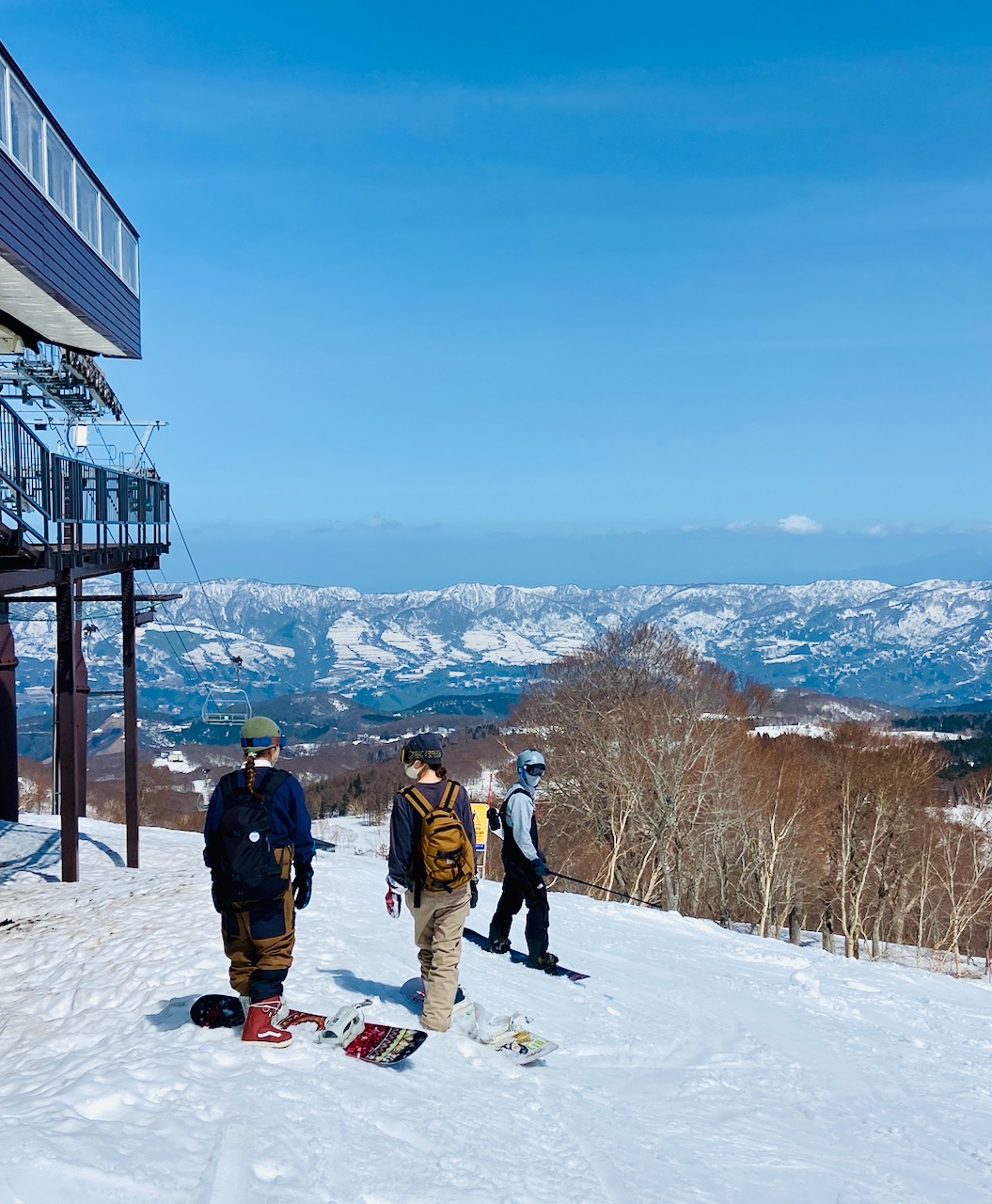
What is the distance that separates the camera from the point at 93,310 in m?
18.8

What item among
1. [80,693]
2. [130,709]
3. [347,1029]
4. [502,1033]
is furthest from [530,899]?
[80,693]

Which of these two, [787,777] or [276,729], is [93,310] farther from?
[787,777]

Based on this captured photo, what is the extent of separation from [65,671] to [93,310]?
707 cm

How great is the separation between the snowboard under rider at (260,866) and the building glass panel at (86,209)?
14.5 meters

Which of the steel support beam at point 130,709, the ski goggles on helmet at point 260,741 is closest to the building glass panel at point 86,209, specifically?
the steel support beam at point 130,709

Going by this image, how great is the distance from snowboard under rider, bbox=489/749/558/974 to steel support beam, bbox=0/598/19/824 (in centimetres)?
1831

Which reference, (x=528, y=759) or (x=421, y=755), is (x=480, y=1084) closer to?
(x=421, y=755)

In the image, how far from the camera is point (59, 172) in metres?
16.7

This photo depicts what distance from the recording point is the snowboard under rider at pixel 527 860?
33.8 feet

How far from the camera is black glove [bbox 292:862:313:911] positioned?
6.75 m

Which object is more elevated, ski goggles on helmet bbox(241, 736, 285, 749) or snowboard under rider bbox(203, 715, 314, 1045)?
ski goggles on helmet bbox(241, 736, 285, 749)

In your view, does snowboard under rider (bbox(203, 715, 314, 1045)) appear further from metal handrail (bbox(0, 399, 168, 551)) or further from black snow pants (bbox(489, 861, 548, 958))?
metal handrail (bbox(0, 399, 168, 551))

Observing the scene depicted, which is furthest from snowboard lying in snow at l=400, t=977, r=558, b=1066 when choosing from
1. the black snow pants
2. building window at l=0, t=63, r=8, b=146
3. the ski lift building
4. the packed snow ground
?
building window at l=0, t=63, r=8, b=146

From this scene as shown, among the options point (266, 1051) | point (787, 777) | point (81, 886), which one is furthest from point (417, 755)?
point (787, 777)
